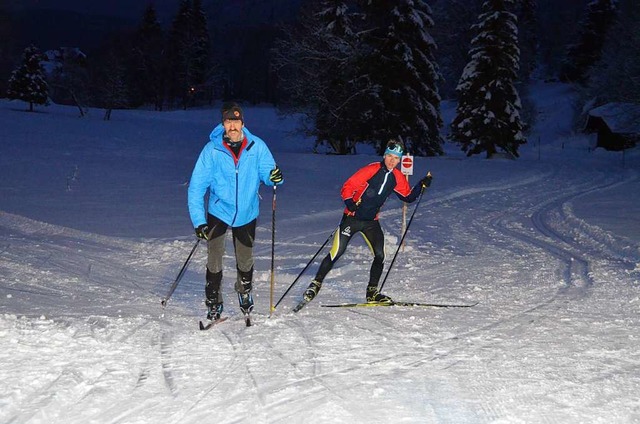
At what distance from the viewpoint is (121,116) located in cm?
5144

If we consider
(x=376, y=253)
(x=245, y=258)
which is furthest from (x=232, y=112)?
(x=376, y=253)

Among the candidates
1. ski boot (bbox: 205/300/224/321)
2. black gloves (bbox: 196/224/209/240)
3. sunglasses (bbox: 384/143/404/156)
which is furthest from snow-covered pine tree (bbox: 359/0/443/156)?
black gloves (bbox: 196/224/209/240)

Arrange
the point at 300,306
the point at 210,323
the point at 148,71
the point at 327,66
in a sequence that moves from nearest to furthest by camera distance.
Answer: the point at 210,323
the point at 300,306
the point at 327,66
the point at 148,71

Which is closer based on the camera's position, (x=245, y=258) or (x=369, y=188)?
(x=245, y=258)

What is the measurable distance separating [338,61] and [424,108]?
5.18m

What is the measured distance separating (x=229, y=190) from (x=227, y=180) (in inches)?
3.8

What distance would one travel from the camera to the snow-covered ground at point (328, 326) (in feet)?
13.0

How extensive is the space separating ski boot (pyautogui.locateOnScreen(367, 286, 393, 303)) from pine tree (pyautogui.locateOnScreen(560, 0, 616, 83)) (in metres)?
67.1

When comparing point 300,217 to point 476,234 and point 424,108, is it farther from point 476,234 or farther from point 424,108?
point 424,108

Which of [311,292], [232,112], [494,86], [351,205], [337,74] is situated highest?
[494,86]

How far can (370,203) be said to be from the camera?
6.89m

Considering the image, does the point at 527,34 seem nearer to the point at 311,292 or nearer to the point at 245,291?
the point at 311,292

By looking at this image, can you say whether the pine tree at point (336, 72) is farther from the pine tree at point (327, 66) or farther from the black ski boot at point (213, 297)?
the black ski boot at point (213, 297)

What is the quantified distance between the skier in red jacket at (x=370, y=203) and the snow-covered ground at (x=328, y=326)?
0.46m
